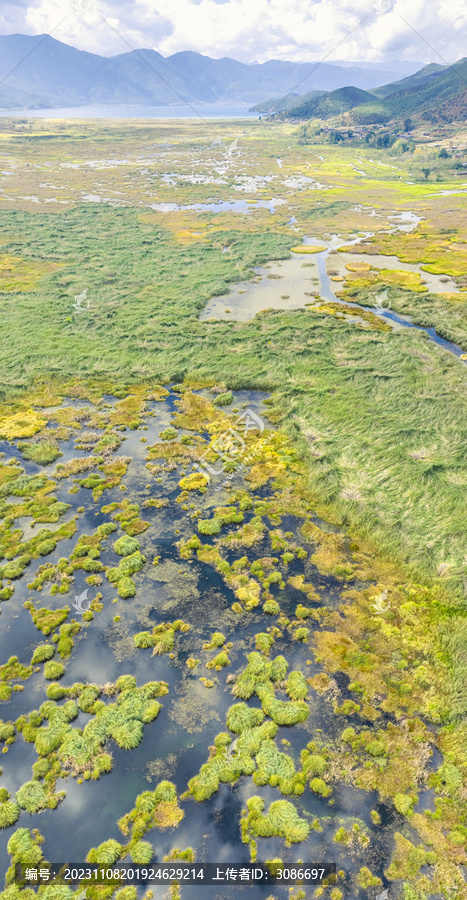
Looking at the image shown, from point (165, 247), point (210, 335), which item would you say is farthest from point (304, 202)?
point (210, 335)

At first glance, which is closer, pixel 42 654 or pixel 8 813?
pixel 8 813

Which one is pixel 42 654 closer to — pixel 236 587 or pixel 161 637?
pixel 161 637

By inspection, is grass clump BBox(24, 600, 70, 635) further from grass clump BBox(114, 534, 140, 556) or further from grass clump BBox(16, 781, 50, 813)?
grass clump BBox(16, 781, 50, 813)

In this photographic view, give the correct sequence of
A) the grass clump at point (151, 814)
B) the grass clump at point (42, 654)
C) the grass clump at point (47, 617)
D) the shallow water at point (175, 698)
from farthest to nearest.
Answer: the grass clump at point (47, 617)
the grass clump at point (42, 654)
the grass clump at point (151, 814)
the shallow water at point (175, 698)

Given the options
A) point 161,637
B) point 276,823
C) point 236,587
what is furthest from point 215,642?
point 276,823

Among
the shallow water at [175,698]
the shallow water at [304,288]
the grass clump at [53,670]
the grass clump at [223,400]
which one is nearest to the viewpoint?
the shallow water at [175,698]

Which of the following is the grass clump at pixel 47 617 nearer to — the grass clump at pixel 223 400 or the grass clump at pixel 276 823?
the grass clump at pixel 276 823

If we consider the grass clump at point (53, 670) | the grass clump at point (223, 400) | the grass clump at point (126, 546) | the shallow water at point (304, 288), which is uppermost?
the shallow water at point (304, 288)

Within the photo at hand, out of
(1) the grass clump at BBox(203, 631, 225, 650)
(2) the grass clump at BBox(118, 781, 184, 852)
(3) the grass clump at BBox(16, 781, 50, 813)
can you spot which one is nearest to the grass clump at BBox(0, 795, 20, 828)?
(3) the grass clump at BBox(16, 781, 50, 813)

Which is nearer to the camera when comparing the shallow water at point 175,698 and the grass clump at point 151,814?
the shallow water at point 175,698

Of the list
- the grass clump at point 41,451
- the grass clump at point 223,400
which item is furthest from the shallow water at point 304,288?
the grass clump at point 41,451
